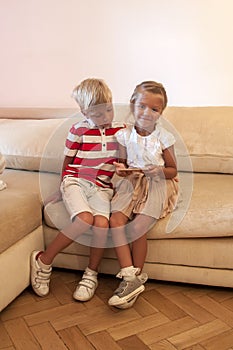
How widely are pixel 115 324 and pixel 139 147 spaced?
2.28 feet

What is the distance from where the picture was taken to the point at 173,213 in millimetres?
1619

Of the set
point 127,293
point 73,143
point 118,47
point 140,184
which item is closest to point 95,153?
point 73,143

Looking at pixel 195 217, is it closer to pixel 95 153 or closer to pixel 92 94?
pixel 95 153

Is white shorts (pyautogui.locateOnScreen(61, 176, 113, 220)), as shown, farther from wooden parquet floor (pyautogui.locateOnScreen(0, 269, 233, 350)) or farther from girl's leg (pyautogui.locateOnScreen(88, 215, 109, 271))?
wooden parquet floor (pyautogui.locateOnScreen(0, 269, 233, 350))

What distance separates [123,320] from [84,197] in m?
0.50

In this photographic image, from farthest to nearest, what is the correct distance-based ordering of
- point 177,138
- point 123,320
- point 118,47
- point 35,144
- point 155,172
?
point 118,47 → point 35,144 → point 177,138 → point 155,172 → point 123,320

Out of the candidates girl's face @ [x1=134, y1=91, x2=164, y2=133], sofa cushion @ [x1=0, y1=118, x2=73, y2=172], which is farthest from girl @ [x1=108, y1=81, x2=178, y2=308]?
sofa cushion @ [x1=0, y1=118, x2=73, y2=172]

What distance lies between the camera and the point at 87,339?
140 centimetres

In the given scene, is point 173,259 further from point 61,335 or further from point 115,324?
point 61,335

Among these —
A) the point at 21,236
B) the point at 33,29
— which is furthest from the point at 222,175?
the point at 33,29

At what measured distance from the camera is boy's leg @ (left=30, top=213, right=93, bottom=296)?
1.61 metres

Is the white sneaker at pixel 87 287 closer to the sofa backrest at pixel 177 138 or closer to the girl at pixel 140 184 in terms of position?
the girl at pixel 140 184

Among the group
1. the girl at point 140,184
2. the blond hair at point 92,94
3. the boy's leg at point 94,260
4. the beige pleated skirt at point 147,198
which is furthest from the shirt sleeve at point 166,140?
the boy's leg at point 94,260

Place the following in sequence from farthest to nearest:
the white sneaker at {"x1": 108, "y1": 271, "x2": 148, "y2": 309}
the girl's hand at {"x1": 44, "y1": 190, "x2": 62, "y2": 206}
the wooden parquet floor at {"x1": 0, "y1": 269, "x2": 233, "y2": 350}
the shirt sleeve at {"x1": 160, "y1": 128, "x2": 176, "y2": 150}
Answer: the girl's hand at {"x1": 44, "y1": 190, "x2": 62, "y2": 206}
the shirt sleeve at {"x1": 160, "y1": 128, "x2": 176, "y2": 150}
the white sneaker at {"x1": 108, "y1": 271, "x2": 148, "y2": 309}
the wooden parquet floor at {"x1": 0, "y1": 269, "x2": 233, "y2": 350}
